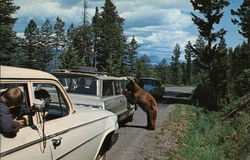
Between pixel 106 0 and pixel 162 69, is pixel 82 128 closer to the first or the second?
pixel 106 0

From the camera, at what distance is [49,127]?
3.70m

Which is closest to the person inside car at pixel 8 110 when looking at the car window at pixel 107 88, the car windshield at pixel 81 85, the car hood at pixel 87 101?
the car hood at pixel 87 101

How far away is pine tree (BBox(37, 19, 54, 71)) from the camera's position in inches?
3212

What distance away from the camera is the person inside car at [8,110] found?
9.89 feet

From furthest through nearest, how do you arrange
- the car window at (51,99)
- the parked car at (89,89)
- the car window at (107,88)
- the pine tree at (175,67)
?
the pine tree at (175,67) < the car window at (107,88) < the parked car at (89,89) < the car window at (51,99)

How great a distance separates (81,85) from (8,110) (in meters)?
→ 5.75

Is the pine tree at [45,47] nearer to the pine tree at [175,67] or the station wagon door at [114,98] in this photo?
the pine tree at [175,67]

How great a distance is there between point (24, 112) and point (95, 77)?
5488 mm

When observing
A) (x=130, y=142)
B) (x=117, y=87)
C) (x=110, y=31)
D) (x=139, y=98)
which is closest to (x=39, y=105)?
(x=130, y=142)

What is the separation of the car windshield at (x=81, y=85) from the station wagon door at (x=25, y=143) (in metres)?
5.35

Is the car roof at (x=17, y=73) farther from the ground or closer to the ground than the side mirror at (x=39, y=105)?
farther from the ground

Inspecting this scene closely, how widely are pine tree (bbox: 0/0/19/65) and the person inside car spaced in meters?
38.8

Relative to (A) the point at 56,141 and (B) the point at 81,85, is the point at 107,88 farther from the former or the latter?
(A) the point at 56,141

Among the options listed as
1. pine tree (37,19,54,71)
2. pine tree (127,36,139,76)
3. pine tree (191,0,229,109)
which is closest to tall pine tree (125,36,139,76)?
pine tree (127,36,139,76)
